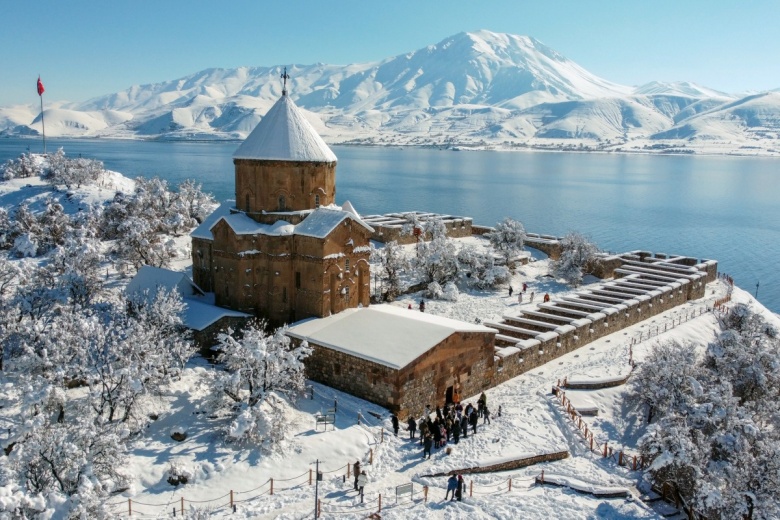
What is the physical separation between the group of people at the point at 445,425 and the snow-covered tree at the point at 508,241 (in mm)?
21337

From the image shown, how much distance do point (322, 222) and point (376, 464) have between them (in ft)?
32.0

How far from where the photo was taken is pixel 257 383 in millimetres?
17219

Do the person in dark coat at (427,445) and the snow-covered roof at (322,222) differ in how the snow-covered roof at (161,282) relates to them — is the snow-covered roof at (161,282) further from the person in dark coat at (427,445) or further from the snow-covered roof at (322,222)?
the person in dark coat at (427,445)

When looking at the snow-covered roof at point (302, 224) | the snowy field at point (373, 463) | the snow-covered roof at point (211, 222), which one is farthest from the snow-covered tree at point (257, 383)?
the snow-covered roof at point (211, 222)

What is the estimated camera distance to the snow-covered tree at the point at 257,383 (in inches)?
635

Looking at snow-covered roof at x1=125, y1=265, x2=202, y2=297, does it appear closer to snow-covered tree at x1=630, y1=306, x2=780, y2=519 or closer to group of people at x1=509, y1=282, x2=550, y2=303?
group of people at x1=509, y1=282, x2=550, y2=303

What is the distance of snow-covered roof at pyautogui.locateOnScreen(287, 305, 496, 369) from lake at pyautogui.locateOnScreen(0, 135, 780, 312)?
34.6 metres

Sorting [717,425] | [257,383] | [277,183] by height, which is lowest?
[717,425]

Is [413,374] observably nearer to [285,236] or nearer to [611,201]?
[285,236]

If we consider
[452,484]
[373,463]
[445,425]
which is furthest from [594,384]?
[373,463]

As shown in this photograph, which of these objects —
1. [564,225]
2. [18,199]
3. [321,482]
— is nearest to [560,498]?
[321,482]

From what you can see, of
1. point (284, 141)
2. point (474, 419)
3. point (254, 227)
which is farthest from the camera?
point (284, 141)

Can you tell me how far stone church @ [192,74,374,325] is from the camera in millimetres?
23031

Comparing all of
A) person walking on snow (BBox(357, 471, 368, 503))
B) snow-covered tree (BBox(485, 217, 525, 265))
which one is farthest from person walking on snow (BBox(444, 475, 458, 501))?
snow-covered tree (BBox(485, 217, 525, 265))
